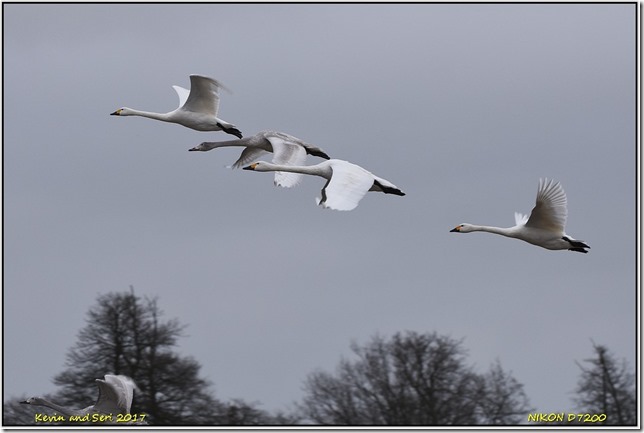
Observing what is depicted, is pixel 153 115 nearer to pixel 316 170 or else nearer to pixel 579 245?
pixel 316 170

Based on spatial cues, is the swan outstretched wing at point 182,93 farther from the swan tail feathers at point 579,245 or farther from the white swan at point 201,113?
the swan tail feathers at point 579,245

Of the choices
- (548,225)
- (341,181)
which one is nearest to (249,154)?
(548,225)

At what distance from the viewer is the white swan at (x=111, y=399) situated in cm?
4122

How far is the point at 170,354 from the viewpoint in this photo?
166 ft

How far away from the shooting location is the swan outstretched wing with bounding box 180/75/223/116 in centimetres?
4519

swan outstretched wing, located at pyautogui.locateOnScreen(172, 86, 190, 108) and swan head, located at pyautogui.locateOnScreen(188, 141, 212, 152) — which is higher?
swan outstretched wing, located at pyautogui.locateOnScreen(172, 86, 190, 108)

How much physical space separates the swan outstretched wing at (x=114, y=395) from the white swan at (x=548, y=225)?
6.81 metres

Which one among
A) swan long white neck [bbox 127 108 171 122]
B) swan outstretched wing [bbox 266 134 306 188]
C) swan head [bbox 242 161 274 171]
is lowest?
swan head [bbox 242 161 274 171]

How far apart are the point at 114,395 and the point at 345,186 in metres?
5.48

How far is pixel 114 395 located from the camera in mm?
41281

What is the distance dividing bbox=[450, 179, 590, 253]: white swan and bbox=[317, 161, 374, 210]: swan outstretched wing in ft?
9.64

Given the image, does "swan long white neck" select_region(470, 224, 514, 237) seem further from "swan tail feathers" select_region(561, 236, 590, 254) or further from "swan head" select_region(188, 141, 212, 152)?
"swan head" select_region(188, 141, 212, 152)

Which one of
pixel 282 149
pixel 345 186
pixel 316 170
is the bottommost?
pixel 345 186

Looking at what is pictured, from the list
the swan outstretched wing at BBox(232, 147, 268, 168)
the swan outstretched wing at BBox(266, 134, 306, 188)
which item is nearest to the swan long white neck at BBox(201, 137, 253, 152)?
the swan outstretched wing at BBox(232, 147, 268, 168)
